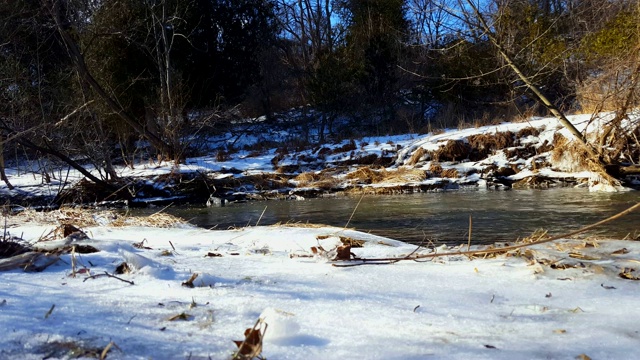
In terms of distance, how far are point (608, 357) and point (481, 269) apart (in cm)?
106

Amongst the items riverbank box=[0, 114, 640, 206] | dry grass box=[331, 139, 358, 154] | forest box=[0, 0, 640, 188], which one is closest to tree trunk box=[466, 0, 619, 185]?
forest box=[0, 0, 640, 188]

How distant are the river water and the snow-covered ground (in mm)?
1976

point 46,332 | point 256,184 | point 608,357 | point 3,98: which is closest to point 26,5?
point 3,98

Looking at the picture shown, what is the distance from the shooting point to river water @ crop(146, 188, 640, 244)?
5.34m

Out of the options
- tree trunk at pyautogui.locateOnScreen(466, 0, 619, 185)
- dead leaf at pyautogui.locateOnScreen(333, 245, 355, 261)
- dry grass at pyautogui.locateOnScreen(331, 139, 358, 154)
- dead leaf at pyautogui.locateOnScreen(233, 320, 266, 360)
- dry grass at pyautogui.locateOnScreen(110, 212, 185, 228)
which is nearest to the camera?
dead leaf at pyautogui.locateOnScreen(233, 320, 266, 360)

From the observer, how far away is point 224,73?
17.5m

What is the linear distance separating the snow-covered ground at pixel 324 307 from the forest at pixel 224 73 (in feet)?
21.2

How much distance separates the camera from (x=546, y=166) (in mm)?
10828

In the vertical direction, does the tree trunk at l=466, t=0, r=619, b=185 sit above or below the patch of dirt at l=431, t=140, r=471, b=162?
above

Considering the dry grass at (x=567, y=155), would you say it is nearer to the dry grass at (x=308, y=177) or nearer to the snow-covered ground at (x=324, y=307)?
the dry grass at (x=308, y=177)

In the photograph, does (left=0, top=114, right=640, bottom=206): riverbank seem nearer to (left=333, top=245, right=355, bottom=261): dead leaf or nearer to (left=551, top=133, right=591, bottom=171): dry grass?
(left=551, top=133, right=591, bottom=171): dry grass

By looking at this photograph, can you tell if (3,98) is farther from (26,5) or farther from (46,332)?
(46,332)

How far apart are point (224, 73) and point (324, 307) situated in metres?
16.8

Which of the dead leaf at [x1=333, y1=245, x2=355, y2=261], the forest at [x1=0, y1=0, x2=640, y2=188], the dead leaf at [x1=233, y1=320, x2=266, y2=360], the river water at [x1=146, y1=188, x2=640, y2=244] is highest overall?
the forest at [x1=0, y1=0, x2=640, y2=188]
